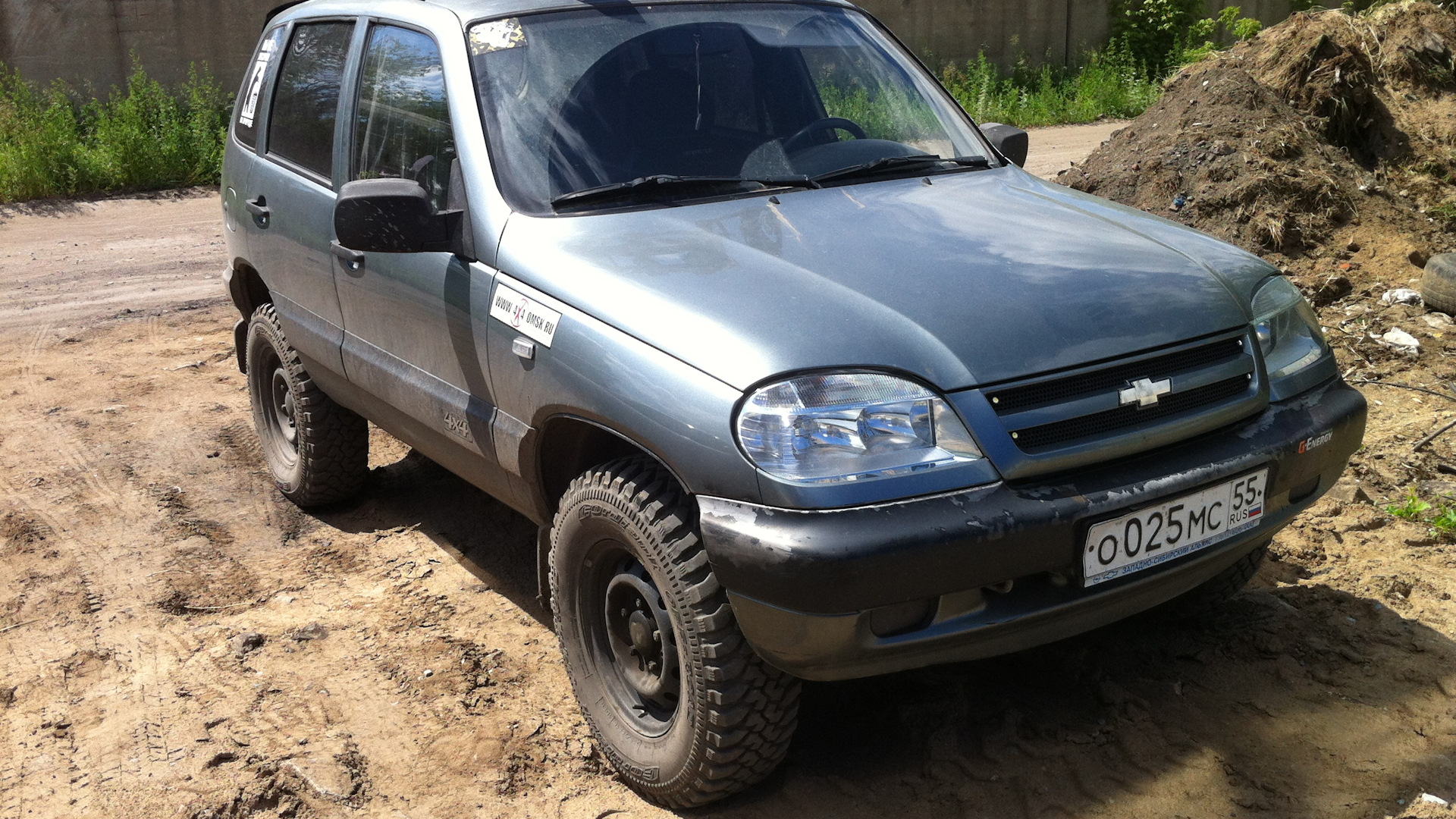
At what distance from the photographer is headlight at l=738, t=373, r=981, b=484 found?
7.87ft

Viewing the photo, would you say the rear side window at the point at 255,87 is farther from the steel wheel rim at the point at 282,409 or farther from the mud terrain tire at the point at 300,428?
the steel wheel rim at the point at 282,409

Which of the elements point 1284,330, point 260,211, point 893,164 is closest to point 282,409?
point 260,211

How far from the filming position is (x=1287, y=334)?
10.1 feet

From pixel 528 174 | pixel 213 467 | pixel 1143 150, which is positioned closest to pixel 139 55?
pixel 213 467

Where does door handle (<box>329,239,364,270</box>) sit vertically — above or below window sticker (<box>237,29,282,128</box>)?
below

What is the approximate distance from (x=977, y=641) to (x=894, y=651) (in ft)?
0.62

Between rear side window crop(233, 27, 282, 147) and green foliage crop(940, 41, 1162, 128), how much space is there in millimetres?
11544

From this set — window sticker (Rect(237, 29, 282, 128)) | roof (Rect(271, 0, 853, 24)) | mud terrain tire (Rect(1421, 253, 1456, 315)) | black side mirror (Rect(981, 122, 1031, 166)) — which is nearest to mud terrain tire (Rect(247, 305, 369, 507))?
window sticker (Rect(237, 29, 282, 128))

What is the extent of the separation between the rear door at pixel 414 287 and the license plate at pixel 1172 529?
5.23ft

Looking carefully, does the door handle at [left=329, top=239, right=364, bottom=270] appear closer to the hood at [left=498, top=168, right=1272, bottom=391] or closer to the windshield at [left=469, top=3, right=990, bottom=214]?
the windshield at [left=469, top=3, right=990, bottom=214]

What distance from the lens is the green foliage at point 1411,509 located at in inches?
162

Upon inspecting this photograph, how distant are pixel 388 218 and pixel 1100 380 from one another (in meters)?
1.80

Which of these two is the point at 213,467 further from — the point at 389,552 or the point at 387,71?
the point at 387,71

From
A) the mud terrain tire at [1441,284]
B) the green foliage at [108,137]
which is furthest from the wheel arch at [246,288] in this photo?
the green foliage at [108,137]
